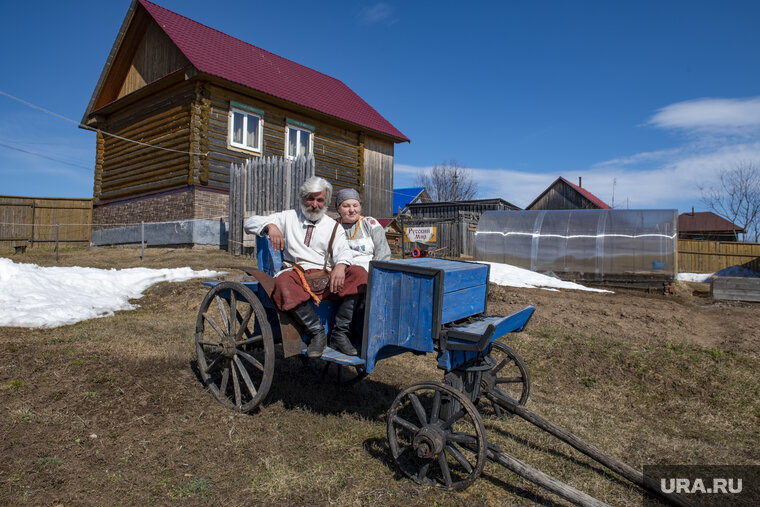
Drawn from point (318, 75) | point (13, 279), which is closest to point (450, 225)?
point (318, 75)

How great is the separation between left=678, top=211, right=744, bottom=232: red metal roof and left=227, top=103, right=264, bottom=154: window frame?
123 ft

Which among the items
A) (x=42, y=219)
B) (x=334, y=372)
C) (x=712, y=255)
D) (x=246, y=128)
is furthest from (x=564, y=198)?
(x=334, y=372)

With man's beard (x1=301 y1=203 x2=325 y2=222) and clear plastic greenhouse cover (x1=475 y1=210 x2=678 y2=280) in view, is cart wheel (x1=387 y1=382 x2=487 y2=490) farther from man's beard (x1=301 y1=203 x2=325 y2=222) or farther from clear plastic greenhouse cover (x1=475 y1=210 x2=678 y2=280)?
clear plastic greenhouse cover (x1=475 y1=210 x2=678 y2=280)

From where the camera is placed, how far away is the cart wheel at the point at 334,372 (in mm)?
4812

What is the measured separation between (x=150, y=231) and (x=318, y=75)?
10337 mm

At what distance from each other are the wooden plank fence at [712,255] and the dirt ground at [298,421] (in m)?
19.3

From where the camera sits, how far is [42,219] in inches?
701

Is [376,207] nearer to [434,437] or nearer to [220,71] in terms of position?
[220,71]

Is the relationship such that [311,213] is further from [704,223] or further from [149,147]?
[704,223]

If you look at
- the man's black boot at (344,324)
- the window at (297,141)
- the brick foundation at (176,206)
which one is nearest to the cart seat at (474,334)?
the man's black boot at (344,324)

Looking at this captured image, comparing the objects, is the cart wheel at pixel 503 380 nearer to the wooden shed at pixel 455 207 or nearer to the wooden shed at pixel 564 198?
the wooden shed at pixel 455 207

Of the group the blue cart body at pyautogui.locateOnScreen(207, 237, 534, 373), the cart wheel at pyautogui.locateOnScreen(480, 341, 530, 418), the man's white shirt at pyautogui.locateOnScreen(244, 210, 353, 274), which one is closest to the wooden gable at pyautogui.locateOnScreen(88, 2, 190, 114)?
the man's white shirt at pyautogui.locateOnScreen(244, 210, 353, 274)

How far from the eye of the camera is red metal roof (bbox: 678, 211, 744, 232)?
40.0m

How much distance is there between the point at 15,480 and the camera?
273cm
